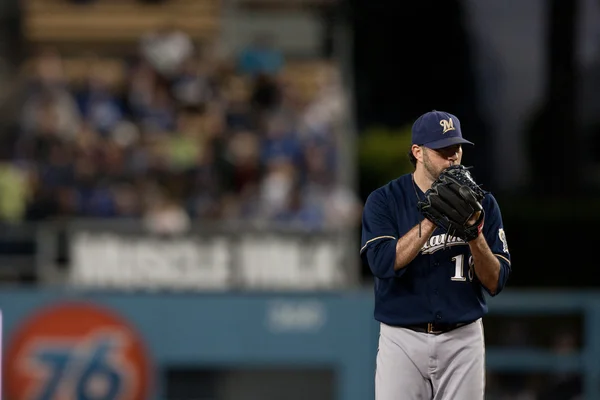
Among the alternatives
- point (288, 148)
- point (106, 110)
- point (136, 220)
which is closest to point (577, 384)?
point (288, 148)

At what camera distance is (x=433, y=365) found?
5.25 meters

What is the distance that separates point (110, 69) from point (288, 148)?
2782mm

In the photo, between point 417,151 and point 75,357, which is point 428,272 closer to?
point 417,151

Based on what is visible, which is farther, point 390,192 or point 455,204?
point 390,192

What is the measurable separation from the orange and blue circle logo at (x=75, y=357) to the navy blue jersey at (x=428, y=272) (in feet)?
22.4

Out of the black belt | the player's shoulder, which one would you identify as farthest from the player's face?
the black belt

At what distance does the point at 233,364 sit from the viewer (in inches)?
468

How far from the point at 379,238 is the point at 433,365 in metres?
0.61

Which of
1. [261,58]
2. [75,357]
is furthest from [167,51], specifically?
[75,357]

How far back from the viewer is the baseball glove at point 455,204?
4816 millimetres

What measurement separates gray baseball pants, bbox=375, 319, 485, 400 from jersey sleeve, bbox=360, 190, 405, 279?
36 cm

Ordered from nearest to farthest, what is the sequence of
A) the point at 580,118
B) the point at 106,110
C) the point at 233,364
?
the point at 233,364, the point at 106,110, the point at 580,118

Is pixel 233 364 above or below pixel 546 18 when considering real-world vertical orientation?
below

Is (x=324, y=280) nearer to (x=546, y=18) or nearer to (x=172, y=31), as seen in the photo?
(x=172, y=31)
